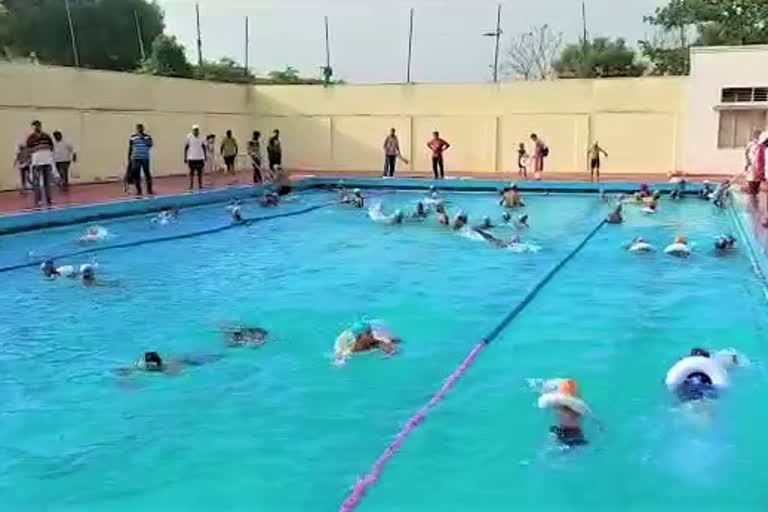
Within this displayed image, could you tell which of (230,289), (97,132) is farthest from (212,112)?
(230,289)

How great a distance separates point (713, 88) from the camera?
2441 centimetres

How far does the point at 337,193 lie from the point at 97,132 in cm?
591

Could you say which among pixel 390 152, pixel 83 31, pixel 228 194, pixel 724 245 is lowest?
pixel 724 245

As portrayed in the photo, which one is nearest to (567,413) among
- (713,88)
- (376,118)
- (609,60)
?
(713,88)

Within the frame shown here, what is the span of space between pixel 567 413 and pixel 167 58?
28607 mm

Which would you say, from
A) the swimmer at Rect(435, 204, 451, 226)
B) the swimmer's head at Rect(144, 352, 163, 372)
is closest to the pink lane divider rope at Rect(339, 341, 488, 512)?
the swimmer's head at Rect(144, 352, 163, 372)

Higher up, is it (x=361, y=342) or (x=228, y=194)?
(x=228, y=194)

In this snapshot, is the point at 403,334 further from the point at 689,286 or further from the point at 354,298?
the point at 689,286

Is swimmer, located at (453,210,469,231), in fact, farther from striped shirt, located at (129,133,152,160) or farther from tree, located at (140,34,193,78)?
tree, located at (140,34,193,78)

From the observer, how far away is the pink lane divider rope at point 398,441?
4582 mm

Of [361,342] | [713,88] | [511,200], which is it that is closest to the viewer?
[361,342]

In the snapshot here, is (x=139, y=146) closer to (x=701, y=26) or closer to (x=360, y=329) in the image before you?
(x=360, y=329)

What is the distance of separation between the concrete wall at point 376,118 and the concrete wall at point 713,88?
64 cm

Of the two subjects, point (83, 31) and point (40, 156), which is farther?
point (83, 31)
